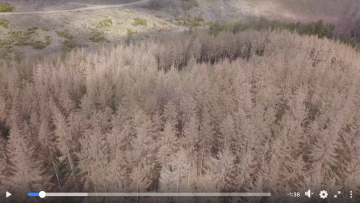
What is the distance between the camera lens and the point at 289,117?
4738 centimetres

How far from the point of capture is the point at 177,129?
48.8m

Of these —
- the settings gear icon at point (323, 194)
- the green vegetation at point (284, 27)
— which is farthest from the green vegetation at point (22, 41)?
the settings gear icon at point (323, 194)

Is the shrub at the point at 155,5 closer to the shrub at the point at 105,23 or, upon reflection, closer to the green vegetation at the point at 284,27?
the shrub at the point at 105,23

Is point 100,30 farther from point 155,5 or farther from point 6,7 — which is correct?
point 155,5

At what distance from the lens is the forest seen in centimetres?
3597

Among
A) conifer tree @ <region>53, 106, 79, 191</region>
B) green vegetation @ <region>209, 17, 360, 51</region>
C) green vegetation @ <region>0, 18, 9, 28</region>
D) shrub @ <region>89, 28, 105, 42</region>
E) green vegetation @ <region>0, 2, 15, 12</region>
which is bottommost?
conifer tree @ <region>53, 106, 79, 191</region>

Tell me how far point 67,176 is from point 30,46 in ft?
192

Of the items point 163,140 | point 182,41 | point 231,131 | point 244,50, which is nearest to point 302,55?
point 244,50

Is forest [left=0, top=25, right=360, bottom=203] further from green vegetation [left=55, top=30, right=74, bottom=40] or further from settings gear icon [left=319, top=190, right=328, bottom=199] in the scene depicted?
green vegetation [left=55, top=30, right=74, bottom=40]

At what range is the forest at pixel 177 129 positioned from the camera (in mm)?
35969

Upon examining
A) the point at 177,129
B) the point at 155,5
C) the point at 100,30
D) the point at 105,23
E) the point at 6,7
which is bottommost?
the point at 177,129

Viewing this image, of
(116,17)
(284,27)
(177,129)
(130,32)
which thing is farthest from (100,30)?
(177,129)

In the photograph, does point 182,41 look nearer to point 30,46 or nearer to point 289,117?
point 30,46

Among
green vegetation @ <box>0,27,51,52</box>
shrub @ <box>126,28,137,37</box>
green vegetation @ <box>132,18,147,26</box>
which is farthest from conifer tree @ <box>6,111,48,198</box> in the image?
green vegetation @ <box>132,18,147,26</box>
